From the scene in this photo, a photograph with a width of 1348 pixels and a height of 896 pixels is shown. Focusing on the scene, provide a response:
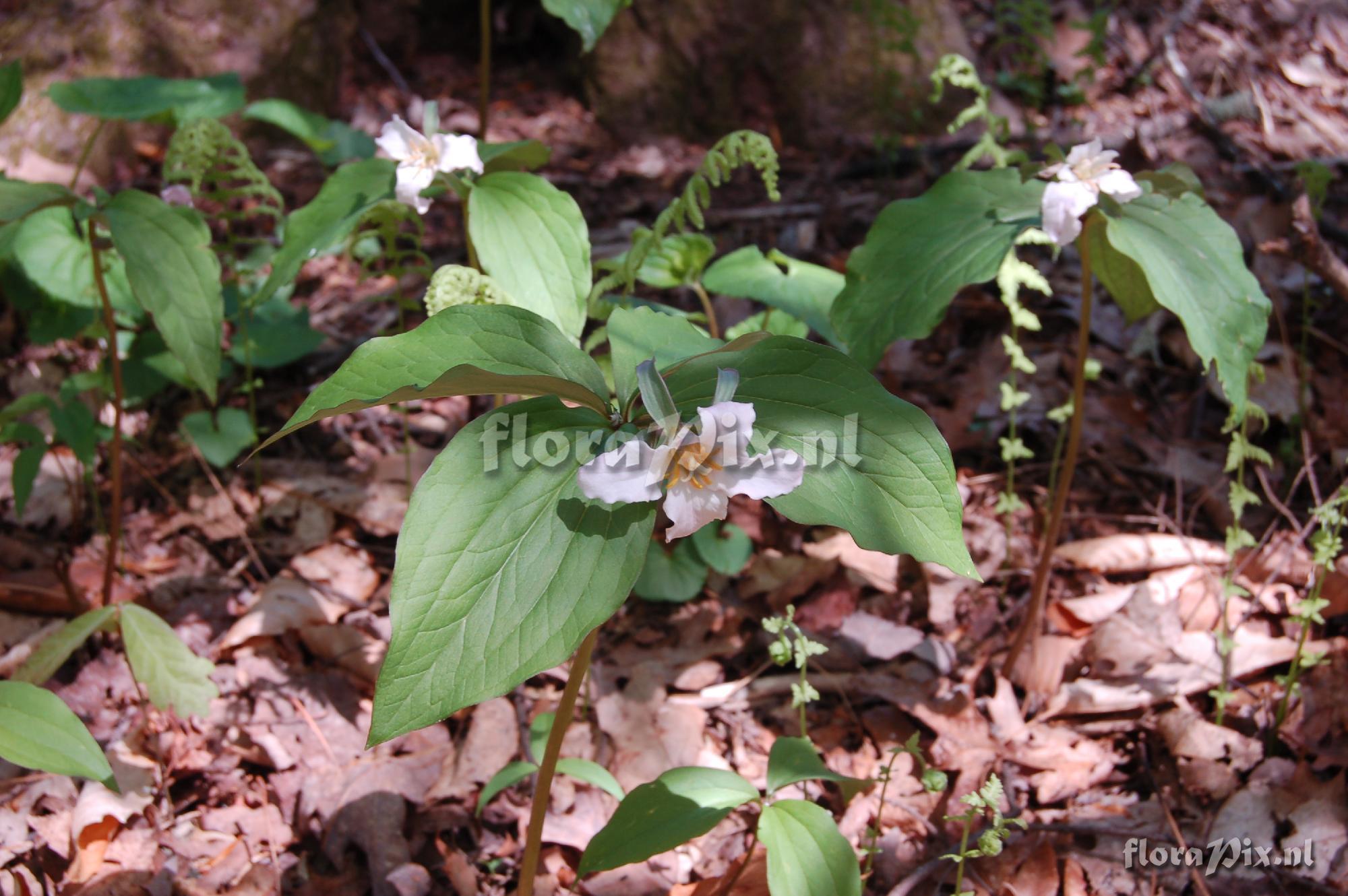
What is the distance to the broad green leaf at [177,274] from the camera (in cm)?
183

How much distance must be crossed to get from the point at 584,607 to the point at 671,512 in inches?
6.0

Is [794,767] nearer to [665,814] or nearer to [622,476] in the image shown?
[665,814]

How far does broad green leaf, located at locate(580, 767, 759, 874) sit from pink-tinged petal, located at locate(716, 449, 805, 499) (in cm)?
64

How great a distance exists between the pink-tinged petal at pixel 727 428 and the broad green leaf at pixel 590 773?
0.90 meters

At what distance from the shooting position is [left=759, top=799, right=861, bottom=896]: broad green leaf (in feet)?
4.68

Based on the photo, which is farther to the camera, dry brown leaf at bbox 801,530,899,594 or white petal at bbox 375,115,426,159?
dry brown leaf at bbox 801,530,899,594

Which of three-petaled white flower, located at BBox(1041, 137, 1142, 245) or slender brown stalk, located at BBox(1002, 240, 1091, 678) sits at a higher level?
three-petaled white flower, located at BBox(1041, 137, 1142, 245)

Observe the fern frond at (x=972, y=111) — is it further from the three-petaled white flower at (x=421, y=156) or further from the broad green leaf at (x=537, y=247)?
the three-petaled white flower at (x=421, y=156)

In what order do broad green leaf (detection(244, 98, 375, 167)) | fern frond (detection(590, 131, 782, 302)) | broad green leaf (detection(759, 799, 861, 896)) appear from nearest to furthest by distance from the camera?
1. broad green leaf (detection(759, 799, 861, 896))
2. fern frond (detection(590, 131, 782, 302))
3. broad green leaf (detection(244, 98, 375, 167))

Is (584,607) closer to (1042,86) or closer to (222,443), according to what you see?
(222,443)

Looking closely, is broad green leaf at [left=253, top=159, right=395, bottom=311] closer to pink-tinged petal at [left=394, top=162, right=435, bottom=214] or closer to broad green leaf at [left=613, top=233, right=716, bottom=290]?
pink-tinged petal at [left=394, top=162, right=435, bottom=214]

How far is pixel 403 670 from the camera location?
Result: 1064 mm

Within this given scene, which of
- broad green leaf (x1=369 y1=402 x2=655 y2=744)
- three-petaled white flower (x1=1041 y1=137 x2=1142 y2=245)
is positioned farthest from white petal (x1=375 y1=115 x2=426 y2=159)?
three-petaled white flower (x1=1041 y1=137 x2=1142 y2=245)

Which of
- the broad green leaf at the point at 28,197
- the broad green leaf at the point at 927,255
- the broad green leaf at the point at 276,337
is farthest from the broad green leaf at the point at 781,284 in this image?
the broad green leaf at the point at 28,197
